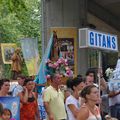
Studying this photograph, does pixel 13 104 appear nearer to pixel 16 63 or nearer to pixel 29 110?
pixel 29 110

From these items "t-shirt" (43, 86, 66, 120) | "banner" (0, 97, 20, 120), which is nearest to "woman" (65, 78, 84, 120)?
"t-shirt" (43, 86, 66, 120)

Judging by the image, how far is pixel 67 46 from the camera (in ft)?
53.7

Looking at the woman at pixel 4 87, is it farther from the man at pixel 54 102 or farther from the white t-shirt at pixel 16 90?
the white t-shirt at pixel 16 90

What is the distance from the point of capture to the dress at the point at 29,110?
966cm

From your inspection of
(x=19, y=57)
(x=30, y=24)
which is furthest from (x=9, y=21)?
(x=19, y=57)

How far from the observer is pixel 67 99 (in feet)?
27.9

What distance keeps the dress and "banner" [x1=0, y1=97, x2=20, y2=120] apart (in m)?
0.53

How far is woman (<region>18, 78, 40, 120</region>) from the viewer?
380 inches

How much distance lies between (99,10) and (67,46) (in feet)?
21.6

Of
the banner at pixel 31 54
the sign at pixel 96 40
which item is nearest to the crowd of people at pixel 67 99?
the sign at pixel 96 40

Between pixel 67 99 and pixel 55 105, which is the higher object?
pixel 67 99

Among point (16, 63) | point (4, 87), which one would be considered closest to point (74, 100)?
point (4, 87)

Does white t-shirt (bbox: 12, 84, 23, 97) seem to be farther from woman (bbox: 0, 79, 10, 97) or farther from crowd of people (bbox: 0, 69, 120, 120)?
woman (bbox: 0, 79, 10, 97)

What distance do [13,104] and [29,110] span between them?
76 centimetres
